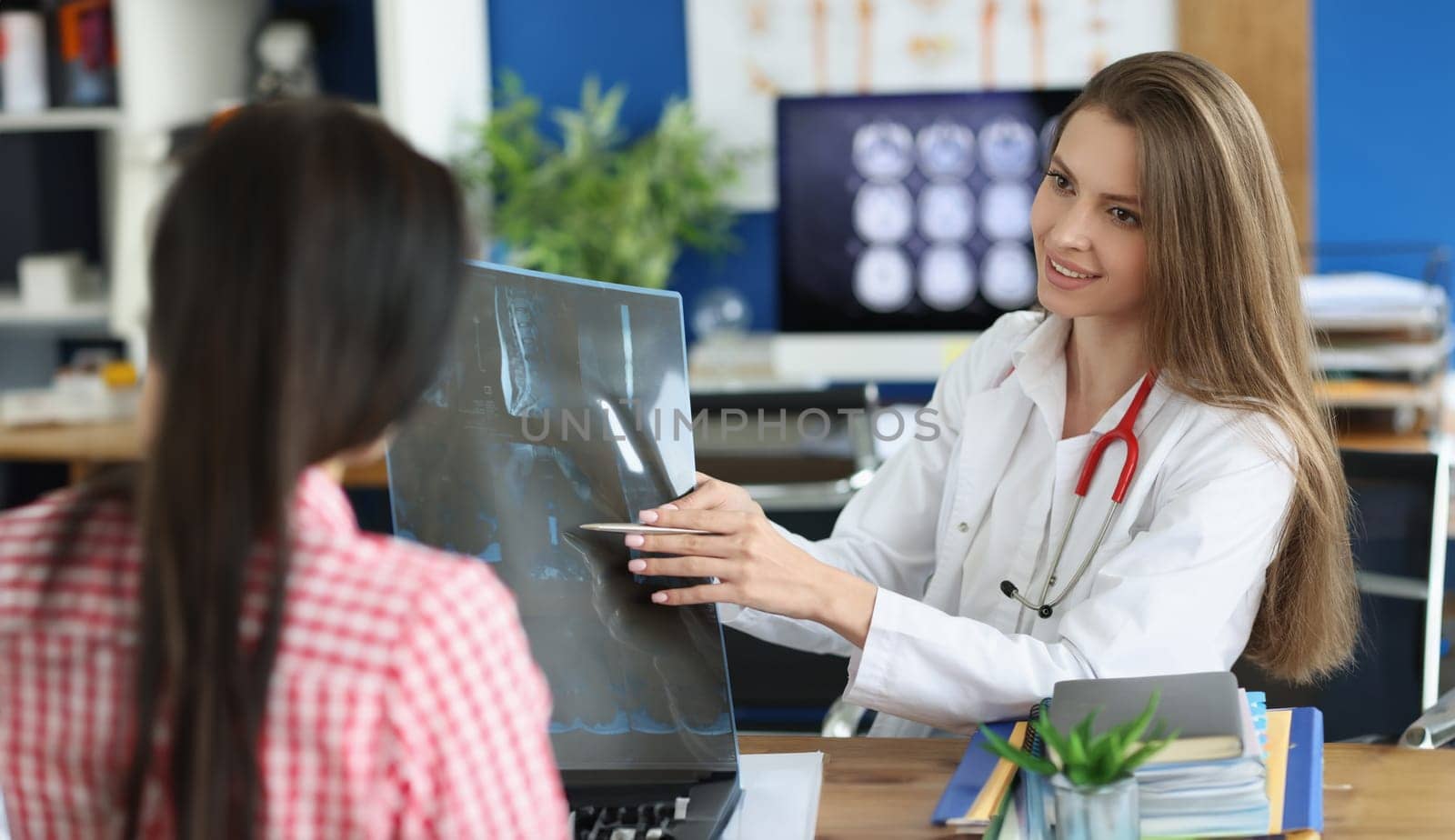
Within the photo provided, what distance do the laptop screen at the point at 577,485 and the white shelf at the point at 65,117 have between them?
2.24m

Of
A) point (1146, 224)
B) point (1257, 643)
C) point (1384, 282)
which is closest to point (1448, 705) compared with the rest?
point (1257, 643)

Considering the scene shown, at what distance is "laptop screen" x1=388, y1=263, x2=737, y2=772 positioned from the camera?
1085 millimetres

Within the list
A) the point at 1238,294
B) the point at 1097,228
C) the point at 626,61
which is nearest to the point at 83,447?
the point at 626,61

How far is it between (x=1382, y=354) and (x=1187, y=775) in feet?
5.71

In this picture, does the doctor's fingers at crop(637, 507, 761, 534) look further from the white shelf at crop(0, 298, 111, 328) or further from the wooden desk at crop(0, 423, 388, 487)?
the white shelf at crop(0, 298, 111, 328)

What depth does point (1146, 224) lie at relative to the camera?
1.27m

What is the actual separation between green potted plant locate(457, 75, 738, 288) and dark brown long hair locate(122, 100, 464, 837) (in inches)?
94.6

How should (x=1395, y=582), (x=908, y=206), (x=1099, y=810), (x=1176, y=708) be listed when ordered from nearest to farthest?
(x=1099, y=810) < (x=1176, y=708) < (x=1395, y=582) < (x=908, y=206)

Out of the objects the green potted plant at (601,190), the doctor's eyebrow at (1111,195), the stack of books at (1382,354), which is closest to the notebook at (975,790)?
the doctor's eyebrow at (1111,195)

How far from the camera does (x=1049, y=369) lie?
146 centimetres

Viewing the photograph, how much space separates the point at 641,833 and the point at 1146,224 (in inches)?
27.7

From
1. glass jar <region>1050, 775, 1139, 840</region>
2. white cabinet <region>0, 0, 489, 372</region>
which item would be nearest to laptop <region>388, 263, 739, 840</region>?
Answer: glass jar <region>1050, 775, 1139, 840</region>

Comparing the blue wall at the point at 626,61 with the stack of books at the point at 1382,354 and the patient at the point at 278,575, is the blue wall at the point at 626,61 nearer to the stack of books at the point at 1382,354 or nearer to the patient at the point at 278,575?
the stack of books at the point at 1382,354

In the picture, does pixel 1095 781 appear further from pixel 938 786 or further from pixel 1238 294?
pixel 1238 294
